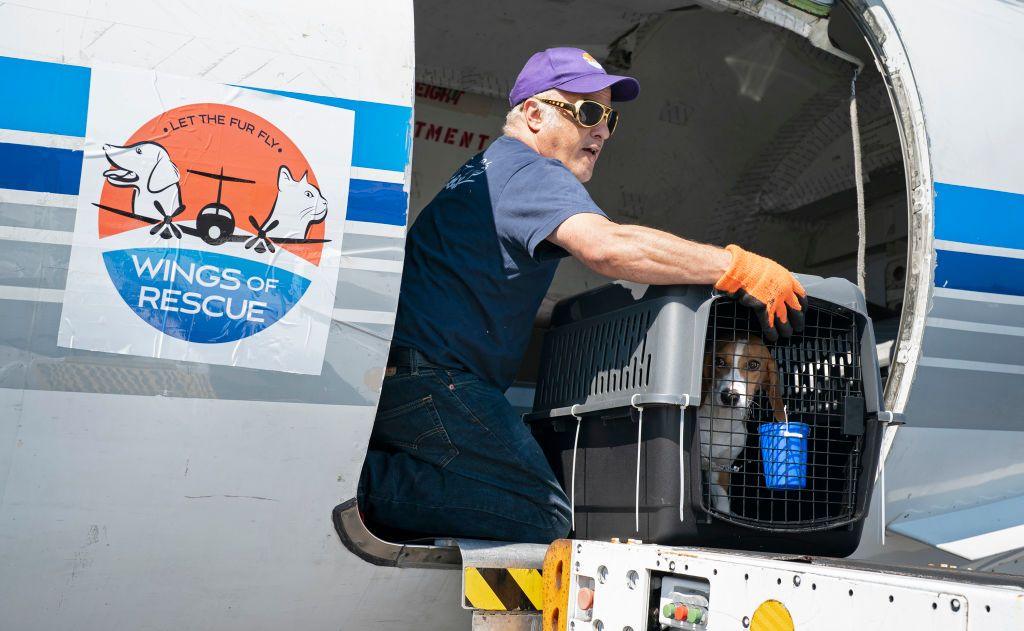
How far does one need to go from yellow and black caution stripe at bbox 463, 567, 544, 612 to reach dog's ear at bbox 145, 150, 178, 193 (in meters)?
1.02

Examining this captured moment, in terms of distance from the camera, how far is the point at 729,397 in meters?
2.38

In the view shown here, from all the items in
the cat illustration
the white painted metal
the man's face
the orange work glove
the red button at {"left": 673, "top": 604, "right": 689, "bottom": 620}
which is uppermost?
the man's face

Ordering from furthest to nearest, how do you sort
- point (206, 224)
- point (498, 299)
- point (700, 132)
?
point (700, 132)
point (498, 299)
point (206, 224)

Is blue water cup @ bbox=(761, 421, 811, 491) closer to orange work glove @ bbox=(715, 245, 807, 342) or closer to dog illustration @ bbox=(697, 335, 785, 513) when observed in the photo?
dog illustration @ bbox=(697, 335, 785, 513)

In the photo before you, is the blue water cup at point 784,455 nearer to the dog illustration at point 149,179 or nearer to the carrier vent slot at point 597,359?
the carrier vent slot at point 597,359

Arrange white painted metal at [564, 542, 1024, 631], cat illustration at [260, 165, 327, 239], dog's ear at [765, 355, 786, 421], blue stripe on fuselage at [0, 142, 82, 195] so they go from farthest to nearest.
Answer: dog's ear at [765, 355, 786, 421], cat illustration at [260, 165, 327, 239], blue stripe on fuselage at [0, 142, 82, 195], white painted metal at [564, 542, 1024, 631]

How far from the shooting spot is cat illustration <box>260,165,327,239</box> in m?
2.14

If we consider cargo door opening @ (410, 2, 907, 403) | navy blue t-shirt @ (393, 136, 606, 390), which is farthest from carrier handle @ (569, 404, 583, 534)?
cargo door opening @ (410, 2, 907, 403)

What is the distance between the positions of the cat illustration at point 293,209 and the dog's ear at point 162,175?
202 millimetres

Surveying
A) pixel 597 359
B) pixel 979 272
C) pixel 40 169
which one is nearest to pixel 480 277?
pixel 597 359

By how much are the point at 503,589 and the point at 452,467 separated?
0.34m

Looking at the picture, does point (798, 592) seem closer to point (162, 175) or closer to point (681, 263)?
point (681, 263)

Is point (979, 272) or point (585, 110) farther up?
point (585, 110)

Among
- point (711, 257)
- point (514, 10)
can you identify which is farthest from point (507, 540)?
point (514, 10)
